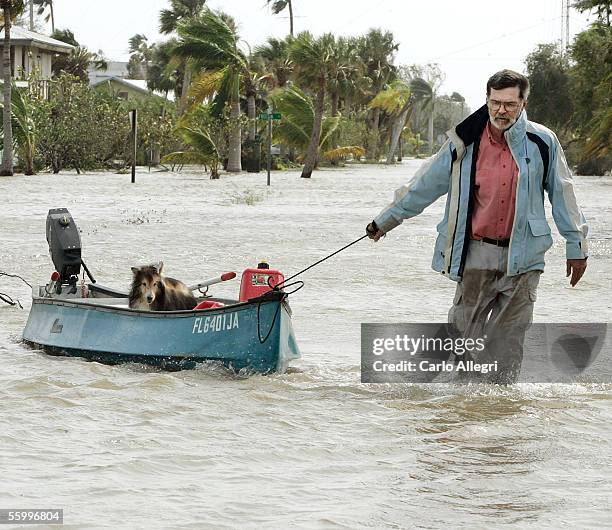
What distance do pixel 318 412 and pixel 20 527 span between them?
125 inches

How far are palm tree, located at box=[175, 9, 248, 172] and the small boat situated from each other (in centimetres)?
4747

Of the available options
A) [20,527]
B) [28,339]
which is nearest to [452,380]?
[20,527]

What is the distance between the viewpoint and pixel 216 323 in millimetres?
9938

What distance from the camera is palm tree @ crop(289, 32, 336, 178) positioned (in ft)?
187

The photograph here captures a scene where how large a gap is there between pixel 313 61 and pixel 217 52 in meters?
4.26

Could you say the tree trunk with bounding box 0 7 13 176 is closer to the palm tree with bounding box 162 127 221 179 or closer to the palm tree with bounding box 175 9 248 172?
the palm tree with bounding box 162 127 221 179

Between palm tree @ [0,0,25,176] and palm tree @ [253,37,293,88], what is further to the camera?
palm tree @ [253,37,293,88]

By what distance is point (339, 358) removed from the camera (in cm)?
1134

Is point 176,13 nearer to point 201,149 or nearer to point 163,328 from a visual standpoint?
point 201,149

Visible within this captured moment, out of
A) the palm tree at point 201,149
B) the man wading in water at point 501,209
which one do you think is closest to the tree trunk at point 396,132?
the palm tree at point 201,149

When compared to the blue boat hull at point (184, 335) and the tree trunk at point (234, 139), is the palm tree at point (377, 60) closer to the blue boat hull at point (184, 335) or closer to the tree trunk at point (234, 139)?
the tree trunk at point (234, 139)

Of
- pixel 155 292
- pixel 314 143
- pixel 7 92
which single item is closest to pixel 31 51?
pixel 314 143

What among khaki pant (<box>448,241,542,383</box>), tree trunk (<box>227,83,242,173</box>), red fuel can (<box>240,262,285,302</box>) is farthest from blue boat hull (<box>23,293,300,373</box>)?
tree trunk (<box>227,83,242,173</box>)

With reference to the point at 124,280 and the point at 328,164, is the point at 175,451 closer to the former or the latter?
the point at 124,280
